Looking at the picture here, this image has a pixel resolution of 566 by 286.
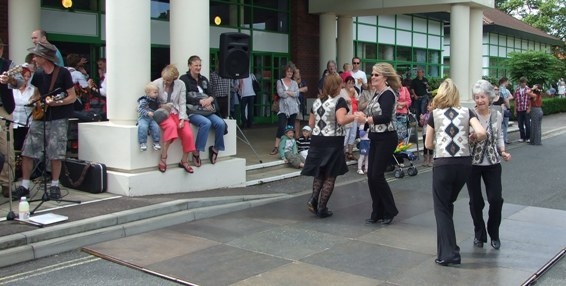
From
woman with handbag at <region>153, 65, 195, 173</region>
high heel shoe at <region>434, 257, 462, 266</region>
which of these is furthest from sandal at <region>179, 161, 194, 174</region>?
high heel shoe at <region>434, 257, 462, 266</region>

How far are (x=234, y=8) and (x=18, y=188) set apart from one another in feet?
36.0

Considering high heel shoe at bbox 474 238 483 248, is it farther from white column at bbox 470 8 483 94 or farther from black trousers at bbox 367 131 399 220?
white column at bbox 470 8 483 94

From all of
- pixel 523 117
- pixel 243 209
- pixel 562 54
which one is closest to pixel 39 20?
pixel 243 209

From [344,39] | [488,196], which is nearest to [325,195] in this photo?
[488,196]

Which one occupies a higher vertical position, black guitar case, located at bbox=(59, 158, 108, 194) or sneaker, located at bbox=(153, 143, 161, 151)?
sneaker, located at bbox=(153, 143, 161, 151)

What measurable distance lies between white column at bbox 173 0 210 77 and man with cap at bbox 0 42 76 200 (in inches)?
84.9

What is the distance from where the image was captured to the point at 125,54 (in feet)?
28.1

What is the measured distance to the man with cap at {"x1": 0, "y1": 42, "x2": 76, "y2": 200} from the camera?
7.47 m

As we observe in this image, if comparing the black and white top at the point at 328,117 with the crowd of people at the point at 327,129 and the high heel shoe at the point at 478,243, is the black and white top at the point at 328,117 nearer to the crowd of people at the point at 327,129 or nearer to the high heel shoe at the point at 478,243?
the crowd of people at the point at 327,129

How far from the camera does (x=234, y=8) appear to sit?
17.6m

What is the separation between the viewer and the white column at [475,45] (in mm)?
18438

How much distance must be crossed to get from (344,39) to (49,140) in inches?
546

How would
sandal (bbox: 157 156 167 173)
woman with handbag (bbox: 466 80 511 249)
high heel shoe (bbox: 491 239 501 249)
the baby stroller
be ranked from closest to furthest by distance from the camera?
woman with handbag (bbox: 466 80 511 249) → high heel shoe (bbox: 491 239 501 249) → sandal (bbox: 157 156 167 173) → the baby stroller

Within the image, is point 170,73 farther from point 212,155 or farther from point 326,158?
point 326,158
